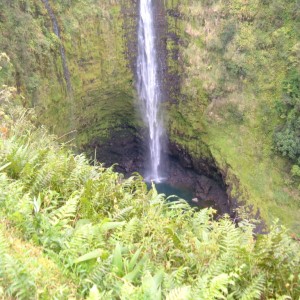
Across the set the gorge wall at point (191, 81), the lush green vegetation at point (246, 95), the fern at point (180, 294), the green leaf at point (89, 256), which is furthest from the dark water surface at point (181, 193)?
the fern at point (180, 294)

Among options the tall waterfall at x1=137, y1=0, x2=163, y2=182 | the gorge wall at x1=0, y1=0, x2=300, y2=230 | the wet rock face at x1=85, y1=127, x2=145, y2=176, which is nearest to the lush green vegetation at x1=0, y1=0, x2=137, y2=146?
the gorge wall at x1=0, y1=0, x2=300, y2=230

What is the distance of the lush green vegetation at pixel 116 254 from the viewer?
2105mm

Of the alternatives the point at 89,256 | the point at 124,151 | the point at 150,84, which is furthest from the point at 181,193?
the point at 89,256

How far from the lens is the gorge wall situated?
1466cm

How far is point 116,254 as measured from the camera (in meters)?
2.53

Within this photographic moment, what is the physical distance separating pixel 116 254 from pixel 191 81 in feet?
55.0

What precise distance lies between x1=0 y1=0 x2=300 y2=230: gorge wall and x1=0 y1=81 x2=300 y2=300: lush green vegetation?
1052 cm

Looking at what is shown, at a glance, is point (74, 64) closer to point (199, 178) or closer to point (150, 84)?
point (150, 84)

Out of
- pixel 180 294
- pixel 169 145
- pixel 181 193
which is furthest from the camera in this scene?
pixel 169 145

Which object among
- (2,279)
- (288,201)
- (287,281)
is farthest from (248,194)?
(2,279)

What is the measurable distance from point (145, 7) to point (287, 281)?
59.8ft

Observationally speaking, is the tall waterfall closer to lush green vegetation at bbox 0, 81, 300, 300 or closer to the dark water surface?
the dark water surface

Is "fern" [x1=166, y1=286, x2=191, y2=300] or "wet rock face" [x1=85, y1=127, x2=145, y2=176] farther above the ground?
"fern" [x1=166, y1=286, x2=191, y2=300]

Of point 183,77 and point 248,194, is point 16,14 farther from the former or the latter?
point 248,194
